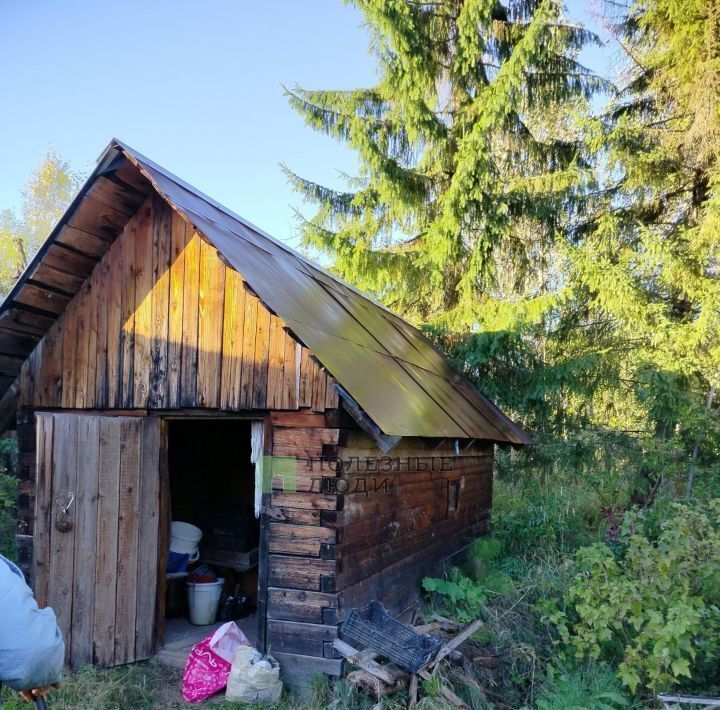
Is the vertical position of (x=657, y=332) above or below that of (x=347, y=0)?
below

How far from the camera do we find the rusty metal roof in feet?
18.3

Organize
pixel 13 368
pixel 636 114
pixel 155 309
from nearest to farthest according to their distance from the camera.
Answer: pixel 155 309, pixel 13 368, pixel 636 114

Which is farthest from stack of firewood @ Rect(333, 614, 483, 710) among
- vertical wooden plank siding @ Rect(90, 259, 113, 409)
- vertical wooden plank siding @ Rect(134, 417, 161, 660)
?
vertical wooden plank siding @ Rect(90, 259, 113, 409)

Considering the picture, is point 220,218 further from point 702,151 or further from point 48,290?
point 702,151

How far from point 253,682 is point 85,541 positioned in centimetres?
225

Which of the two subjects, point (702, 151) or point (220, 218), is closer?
point (220, 218)

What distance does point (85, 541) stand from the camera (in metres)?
6.17

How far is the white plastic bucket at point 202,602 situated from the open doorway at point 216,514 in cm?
10

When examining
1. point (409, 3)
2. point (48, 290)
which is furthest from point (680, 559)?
point (409, 3)

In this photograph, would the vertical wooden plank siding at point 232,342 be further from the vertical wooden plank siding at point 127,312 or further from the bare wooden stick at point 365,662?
the bare wooden stick at point 365,662

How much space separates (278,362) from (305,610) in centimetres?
227

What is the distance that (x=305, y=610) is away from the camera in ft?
18.3

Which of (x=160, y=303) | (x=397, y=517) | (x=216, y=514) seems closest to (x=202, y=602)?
(x=216, y=514)

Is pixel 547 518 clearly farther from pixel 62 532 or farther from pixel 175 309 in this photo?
pixel 62 532
